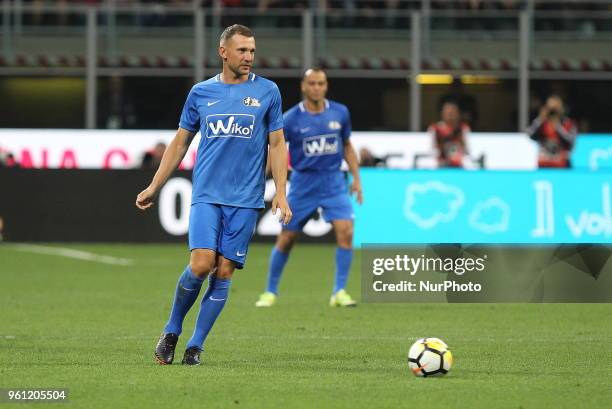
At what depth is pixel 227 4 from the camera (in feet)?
86.7

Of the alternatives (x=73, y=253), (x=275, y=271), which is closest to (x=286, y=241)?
(x=275, y=271)

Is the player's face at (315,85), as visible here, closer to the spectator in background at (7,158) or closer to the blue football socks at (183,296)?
the blue football socks at (183,296)

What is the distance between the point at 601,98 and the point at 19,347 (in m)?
19.4

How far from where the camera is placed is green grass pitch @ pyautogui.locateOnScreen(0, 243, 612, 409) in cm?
748

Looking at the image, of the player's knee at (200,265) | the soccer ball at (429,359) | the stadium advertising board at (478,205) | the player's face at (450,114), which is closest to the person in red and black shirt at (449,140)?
the player's face at (450,114)

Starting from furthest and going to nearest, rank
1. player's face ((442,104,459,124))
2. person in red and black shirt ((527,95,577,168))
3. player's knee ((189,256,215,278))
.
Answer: player's face ((442,104,459,124)), person in red and black shirt ((527,95,577,168)), player's knee ((189,256,215,278))

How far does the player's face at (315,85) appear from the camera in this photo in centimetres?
1355

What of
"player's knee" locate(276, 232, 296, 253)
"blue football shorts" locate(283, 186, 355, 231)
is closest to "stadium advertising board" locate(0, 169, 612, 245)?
"blue football shorts" locate(283, 186, 355, 231)

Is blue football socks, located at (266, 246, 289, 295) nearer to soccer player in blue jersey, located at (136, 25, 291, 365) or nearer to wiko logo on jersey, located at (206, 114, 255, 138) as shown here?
soccer player in blue jersey, located at (136, 25, 291, 365)

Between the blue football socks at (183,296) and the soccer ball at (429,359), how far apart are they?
1.40 metres

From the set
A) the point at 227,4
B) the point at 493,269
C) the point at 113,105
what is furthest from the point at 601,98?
the point at 493,269

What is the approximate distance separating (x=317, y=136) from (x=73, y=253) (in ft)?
24.8

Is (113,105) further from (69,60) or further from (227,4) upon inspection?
(227,4)

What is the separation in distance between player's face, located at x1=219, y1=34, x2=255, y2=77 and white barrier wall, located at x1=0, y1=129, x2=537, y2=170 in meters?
14.6
